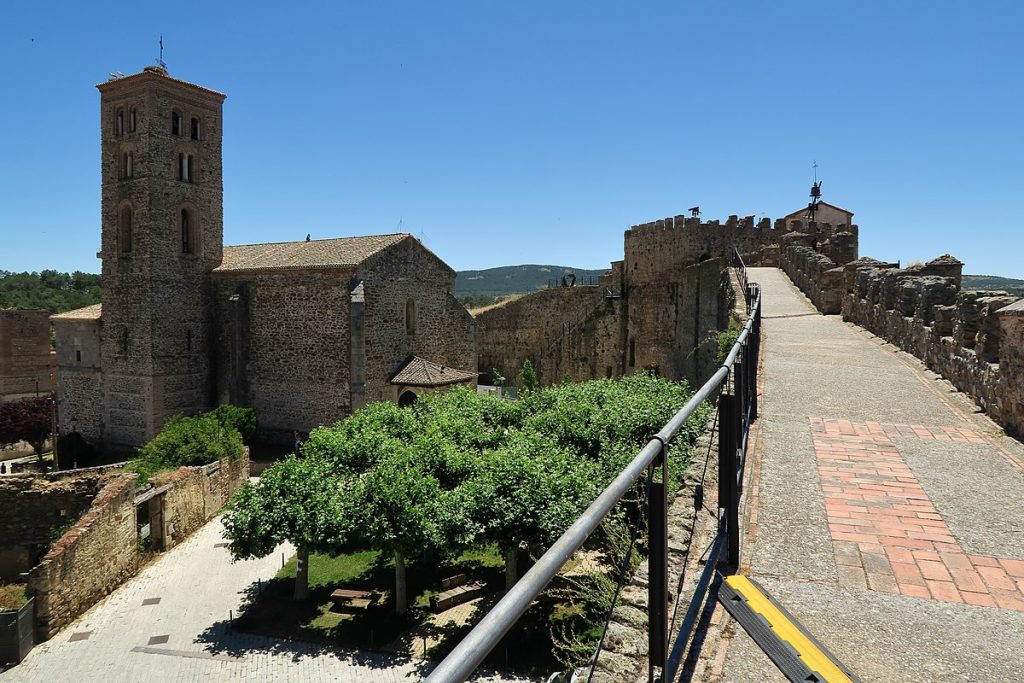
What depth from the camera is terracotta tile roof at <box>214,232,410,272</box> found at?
25.0 meters

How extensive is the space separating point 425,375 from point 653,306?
32.2 feet

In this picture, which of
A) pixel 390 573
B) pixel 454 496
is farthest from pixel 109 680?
pixel 454 496

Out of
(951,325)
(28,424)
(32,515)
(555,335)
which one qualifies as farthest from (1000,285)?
(28,424)

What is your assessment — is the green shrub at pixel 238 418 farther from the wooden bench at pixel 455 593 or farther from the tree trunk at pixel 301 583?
the wooden bench at pixel 455 593

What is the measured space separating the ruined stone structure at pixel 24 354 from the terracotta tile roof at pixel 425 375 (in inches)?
1238

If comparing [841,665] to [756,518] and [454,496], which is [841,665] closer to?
[756,518]

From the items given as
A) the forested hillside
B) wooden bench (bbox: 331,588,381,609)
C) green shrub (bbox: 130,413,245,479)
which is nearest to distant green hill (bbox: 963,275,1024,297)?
wooden bench (bbox: 331,588,381,609)

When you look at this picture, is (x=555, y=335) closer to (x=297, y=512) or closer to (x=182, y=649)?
(x=297, y=512)

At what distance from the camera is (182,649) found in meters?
12.8

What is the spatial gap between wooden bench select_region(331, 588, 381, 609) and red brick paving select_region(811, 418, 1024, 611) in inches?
443

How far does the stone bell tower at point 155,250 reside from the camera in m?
25.6

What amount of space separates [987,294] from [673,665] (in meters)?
Answer: 8.91

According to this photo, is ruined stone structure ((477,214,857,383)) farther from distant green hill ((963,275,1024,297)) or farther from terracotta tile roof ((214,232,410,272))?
terracotta tile roof ((214,232,410,272))

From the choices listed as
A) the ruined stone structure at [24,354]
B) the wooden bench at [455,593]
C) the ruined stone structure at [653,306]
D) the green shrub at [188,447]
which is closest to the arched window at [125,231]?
the green shrub at [188,447]
